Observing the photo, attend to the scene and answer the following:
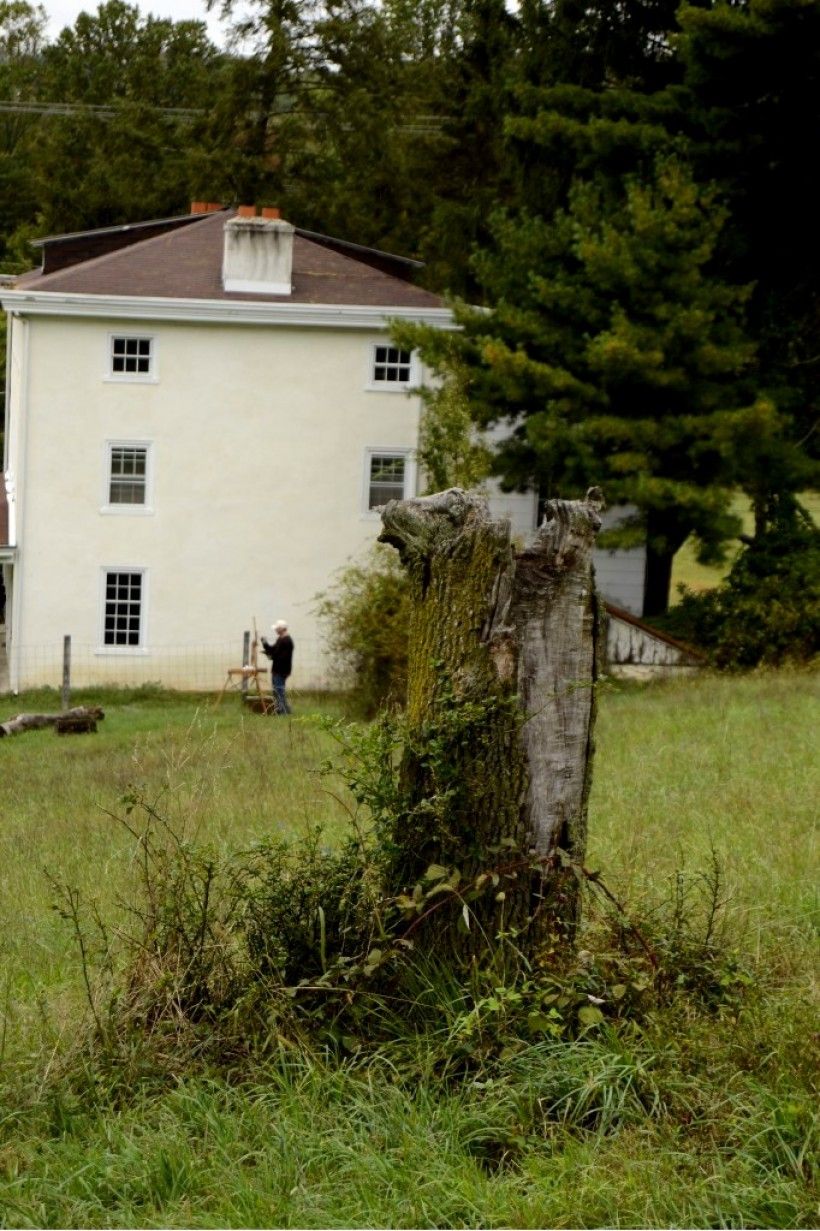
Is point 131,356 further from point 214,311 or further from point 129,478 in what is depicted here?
point 129,478

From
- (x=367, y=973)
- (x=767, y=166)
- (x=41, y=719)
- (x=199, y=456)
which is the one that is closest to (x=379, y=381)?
(x=199, y=456)

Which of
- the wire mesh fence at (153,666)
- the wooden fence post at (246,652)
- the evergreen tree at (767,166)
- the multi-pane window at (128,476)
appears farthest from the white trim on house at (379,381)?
the evergreen tree at (767,166)

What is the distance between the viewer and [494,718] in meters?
5.41

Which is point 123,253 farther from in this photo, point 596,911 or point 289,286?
point 596,911

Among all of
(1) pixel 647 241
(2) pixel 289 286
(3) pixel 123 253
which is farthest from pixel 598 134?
(3) pixel 123 253

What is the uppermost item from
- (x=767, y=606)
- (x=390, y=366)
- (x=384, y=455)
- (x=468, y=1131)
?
(x=390, y=366)

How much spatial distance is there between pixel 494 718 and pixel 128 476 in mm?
30784

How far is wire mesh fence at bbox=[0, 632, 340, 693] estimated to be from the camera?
34.6m

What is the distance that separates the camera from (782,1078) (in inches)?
183

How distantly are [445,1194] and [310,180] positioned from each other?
5277 cm

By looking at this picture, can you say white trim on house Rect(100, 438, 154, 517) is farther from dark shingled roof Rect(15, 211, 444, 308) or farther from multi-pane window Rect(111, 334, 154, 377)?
dark shingled roof Rect(15, 211, 444, 308)

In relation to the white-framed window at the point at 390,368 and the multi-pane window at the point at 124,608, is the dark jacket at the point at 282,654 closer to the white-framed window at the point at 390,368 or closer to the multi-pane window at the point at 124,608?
the multi-pane window at the point at 124,608

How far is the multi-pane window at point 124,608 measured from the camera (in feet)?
116

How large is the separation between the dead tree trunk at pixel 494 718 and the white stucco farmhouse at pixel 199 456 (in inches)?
1140
